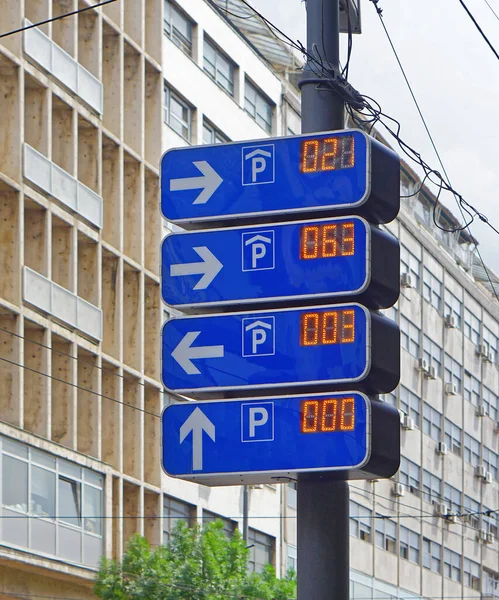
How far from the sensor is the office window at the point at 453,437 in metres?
65.5

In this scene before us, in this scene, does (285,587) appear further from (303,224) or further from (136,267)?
(303,224)

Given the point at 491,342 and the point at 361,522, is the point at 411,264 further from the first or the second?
the point at 491,342

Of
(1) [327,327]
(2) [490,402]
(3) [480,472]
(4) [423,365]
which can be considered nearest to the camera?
(1) [327,327]

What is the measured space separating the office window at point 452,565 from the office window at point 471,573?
0.76 meters

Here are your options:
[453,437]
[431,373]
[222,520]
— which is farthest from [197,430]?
[453,437]

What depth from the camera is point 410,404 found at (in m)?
60.2

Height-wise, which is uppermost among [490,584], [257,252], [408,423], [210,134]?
[210,134]

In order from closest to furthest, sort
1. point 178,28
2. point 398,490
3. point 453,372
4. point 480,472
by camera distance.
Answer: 1. point 178,28
2. point 398,490
3. point 453,372
4. point 480,472

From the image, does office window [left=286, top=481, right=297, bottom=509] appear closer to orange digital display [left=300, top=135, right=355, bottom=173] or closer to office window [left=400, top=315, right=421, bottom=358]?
office window [left=400, top=315, right=421, bottom=358]

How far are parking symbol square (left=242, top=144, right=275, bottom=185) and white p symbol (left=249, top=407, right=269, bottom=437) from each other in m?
1.50

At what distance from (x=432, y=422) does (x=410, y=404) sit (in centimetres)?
349

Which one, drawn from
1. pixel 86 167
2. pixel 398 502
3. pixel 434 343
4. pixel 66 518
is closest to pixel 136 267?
pixel 86 167

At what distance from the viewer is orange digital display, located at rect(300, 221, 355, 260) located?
9500mm

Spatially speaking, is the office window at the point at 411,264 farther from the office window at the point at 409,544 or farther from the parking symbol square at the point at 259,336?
the parking symbol square at the point at 259,336
